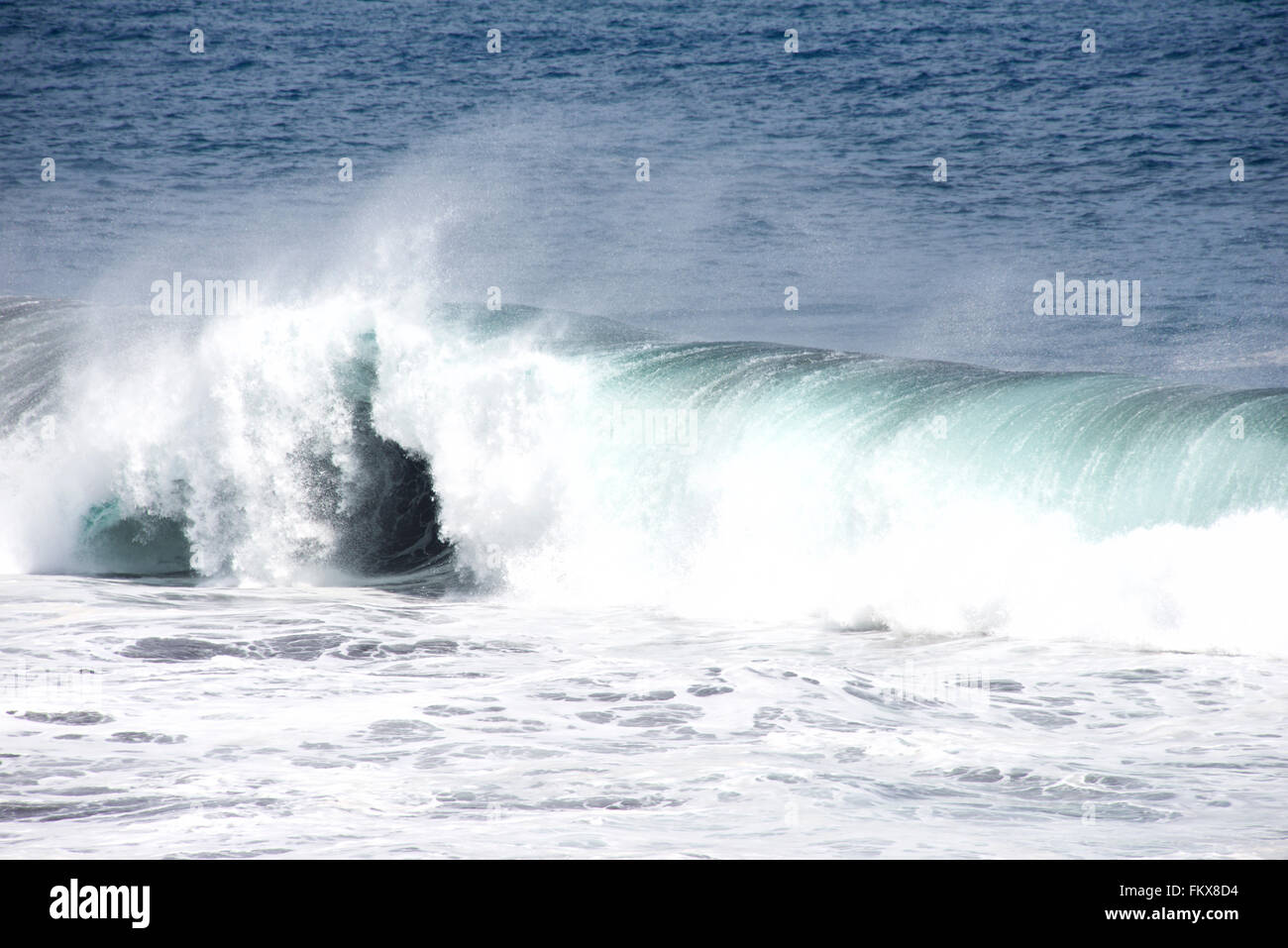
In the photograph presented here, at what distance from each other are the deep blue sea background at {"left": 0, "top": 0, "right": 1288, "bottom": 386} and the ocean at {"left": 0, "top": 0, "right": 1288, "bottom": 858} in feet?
0.76

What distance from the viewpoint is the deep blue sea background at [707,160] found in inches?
977

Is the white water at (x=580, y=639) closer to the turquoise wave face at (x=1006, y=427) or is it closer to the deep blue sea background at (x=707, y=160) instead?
the turquoise wave face at (x=1006, y=427)

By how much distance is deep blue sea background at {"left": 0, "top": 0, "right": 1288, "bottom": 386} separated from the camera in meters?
24.8

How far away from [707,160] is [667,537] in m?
24.6

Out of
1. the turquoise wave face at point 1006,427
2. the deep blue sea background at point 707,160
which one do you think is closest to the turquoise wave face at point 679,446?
the turquoise wave face at point 1006,427

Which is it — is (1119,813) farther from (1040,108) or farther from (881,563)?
(1040,108)

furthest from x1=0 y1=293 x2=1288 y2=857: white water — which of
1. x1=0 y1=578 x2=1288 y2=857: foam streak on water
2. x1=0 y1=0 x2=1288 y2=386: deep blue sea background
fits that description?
x1=0 y1=0 x2=1288 y2=386: deep blue sea background

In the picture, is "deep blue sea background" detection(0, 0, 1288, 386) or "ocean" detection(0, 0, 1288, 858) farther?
"deep blue sea background" detection(0, 0, 1288, 386)

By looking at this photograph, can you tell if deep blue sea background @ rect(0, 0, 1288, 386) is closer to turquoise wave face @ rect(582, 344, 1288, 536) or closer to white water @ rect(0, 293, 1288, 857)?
white water @ rect(0, 293, 1288, 857)

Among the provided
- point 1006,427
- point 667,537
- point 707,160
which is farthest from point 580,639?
point 707,160

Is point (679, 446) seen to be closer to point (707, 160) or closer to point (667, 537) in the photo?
point (667, 537)

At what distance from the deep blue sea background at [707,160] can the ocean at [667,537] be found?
0.23 meters
